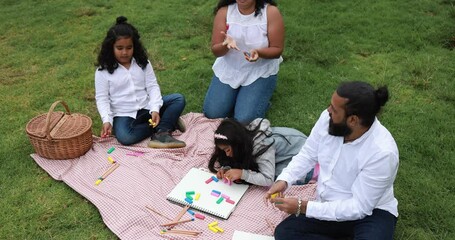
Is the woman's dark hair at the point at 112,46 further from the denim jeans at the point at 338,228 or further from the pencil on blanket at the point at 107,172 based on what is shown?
the denim jeans at the point at 338,228

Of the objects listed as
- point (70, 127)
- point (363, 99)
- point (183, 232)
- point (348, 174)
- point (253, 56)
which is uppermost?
point (363, 99)

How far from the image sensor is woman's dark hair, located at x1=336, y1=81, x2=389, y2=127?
262 cm

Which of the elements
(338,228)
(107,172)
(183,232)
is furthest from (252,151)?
(107,172)

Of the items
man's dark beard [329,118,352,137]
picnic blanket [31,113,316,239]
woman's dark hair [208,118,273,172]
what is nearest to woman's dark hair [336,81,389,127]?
man's dark beard [329,118,352,137]

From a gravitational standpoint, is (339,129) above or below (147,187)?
above

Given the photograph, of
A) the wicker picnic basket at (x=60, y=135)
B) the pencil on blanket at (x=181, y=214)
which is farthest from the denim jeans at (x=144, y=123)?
the pencil on blanket at (x=181, y=214)

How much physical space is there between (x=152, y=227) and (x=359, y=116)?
6.06ft

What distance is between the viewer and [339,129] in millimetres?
2814

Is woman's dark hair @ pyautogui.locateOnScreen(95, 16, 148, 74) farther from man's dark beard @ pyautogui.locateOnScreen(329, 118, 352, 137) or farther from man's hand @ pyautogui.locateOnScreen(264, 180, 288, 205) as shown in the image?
man's dark beard @ pyautogui.locateOnScreen(329, 118, 352, 137)

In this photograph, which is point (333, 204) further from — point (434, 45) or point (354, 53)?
point (434, 45)

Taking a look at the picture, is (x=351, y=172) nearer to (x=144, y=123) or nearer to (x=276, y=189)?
(x=276, y=189)

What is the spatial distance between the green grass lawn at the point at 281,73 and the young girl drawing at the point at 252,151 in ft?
2.99

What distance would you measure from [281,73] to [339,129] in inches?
125

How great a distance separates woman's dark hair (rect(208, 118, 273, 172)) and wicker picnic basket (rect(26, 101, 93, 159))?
131 cm
